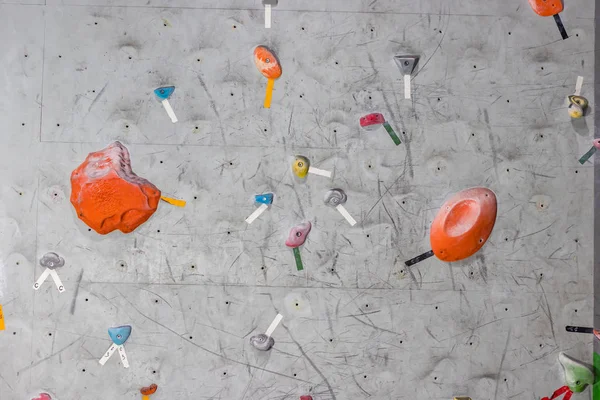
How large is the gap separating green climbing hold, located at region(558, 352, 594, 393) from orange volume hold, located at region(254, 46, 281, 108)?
6.28ft

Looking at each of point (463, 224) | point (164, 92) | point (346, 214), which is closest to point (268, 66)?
point (164, 92)

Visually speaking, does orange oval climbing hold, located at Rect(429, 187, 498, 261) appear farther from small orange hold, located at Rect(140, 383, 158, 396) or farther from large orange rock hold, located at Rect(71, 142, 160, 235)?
small orange hold, located at Rect(140, 383, 158, 396)

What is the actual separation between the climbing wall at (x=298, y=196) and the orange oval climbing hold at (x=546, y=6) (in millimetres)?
40

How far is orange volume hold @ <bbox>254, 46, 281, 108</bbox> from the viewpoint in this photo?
2648 millimetres

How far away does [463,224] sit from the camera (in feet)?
8.78

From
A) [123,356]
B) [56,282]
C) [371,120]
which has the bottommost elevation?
[123,356]

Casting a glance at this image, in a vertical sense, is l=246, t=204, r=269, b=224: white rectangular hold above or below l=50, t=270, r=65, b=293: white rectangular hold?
above

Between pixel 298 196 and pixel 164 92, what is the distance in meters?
0.80

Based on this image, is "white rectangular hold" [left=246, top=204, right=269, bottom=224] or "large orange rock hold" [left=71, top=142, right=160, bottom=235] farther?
"white rectangular hold" [left=246, top=204, right=269, bottom=224]

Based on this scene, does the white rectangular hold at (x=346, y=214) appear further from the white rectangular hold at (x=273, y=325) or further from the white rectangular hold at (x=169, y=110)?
the white rectangular hold at (x=169, y=110)

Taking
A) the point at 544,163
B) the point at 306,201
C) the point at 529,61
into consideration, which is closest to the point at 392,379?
the point at 306,201

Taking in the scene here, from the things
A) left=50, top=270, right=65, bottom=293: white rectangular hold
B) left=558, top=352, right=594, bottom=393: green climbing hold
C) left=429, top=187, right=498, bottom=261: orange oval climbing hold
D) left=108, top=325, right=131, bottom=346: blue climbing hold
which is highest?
left=429, top=187, right=498, bottom=261: orange oval climbing hold

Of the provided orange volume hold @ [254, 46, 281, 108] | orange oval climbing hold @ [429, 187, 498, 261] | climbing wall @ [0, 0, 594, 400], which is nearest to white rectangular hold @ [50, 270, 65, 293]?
climbing wall @ [0, 0, 594, 400]

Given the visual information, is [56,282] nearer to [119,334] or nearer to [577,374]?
[119,334]
